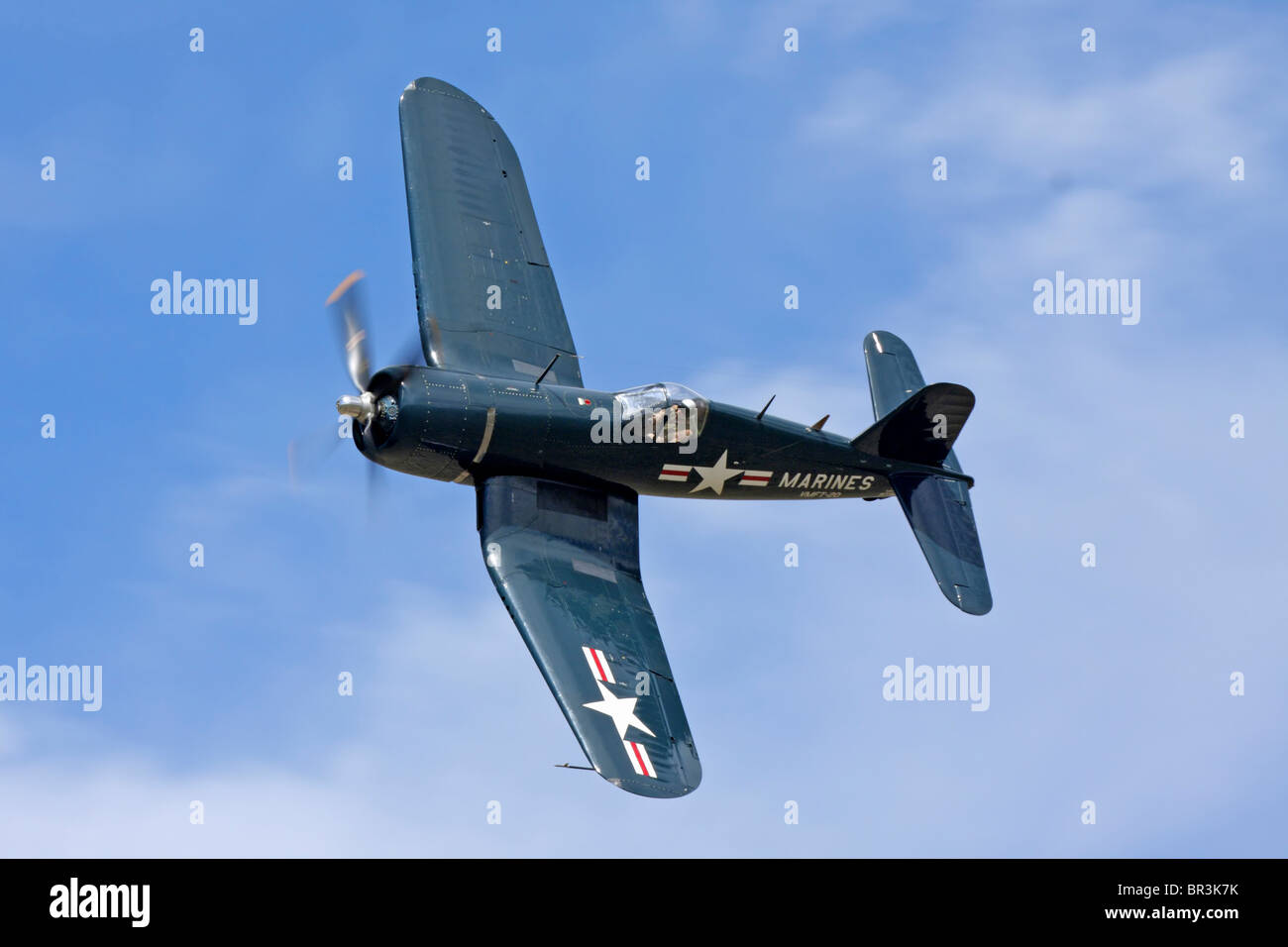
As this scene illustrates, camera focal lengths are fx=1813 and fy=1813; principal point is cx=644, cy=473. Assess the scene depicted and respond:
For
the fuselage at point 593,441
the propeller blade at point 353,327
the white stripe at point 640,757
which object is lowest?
the white stripe at point 640,757

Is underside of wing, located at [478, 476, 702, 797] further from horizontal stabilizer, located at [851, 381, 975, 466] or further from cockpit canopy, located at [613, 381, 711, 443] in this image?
horizontal stabilizer, located at [851, 381, 975, 466]

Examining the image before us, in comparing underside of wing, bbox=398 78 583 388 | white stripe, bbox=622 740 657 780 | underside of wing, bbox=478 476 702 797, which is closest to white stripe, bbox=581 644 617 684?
underside of wing, bbox=478 476 702 797

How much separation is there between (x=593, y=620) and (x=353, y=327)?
225 inches

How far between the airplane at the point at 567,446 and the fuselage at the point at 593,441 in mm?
27

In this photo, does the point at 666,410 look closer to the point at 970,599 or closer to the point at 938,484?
the point at 938,484

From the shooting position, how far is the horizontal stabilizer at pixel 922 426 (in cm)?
2933

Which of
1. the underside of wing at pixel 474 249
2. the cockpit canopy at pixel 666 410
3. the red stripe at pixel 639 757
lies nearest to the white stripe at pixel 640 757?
the red stripe at pixel 639 757

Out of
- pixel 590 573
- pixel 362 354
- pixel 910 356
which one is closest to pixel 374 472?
pixel 362 354

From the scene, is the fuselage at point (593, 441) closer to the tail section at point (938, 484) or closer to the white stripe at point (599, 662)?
the tail section at point (938, 484)

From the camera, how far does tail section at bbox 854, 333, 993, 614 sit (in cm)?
2898

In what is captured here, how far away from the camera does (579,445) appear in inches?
1051

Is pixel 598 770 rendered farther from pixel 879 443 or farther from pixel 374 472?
pixel 879 443

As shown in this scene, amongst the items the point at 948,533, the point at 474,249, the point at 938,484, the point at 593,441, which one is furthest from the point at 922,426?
the point at 474,249

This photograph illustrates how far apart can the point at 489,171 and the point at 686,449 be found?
6.68m
